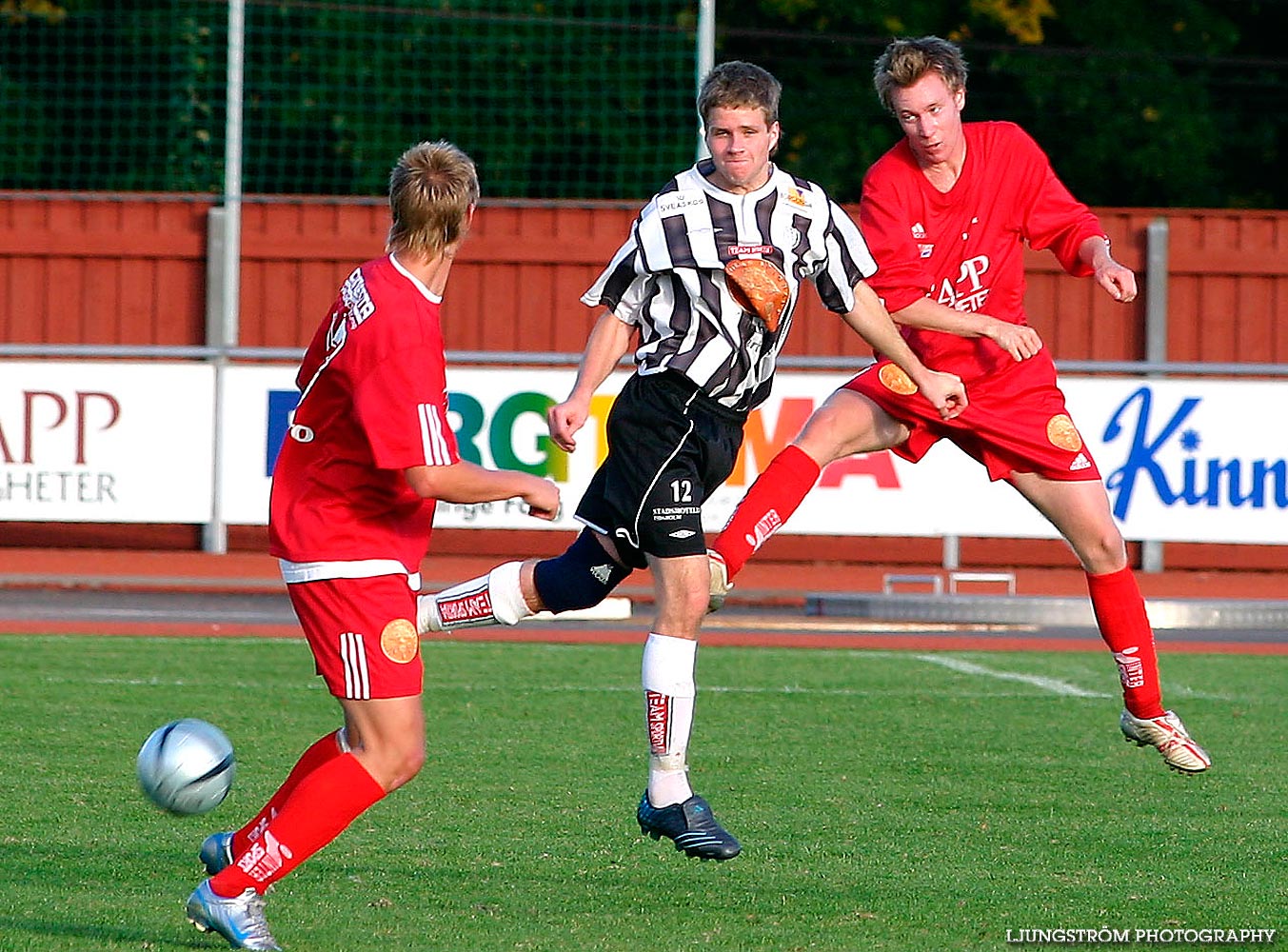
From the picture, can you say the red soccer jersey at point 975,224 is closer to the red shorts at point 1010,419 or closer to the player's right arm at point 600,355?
the red shorts at point 1010,419

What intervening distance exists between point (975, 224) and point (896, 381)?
1.85ft

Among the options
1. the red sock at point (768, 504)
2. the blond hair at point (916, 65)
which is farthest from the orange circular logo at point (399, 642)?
the blond hair at point (916, 65)

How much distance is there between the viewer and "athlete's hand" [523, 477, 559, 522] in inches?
186

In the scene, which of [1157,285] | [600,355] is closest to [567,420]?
[600,355]

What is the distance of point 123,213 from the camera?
17.2 m

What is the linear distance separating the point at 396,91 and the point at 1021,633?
10.3m

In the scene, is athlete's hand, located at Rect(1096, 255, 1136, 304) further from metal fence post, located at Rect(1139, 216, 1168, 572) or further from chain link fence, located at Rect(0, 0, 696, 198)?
chain link fence, located at Rect(0, 0, 696, 198)

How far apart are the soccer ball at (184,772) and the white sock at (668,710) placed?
4.08 ft

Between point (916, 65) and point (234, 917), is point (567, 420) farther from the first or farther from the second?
point (234, 917)

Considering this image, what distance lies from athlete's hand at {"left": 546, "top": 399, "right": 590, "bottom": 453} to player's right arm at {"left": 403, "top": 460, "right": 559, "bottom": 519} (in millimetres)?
1031

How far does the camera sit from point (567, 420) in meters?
5.83

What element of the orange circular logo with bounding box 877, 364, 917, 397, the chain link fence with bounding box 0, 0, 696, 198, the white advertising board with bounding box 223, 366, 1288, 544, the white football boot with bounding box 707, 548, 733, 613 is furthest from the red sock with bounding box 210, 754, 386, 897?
the chain link fence with bounding box 0, 0, 696, 198

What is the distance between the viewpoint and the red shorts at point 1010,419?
→ 6625 mm

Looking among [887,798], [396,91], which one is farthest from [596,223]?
[887,798]
